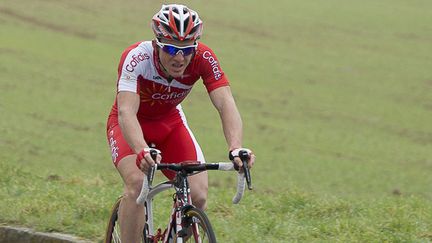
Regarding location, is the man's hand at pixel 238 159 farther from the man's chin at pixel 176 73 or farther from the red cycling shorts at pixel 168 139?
the red cycling shorts at pixel 168 139

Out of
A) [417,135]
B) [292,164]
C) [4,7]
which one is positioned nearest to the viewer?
[292,164]

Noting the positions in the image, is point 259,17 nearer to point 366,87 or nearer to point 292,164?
point 366,87

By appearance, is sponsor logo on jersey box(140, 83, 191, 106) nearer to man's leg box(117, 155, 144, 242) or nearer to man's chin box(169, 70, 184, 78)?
A: man's chin box(169, 70, 184, 78)

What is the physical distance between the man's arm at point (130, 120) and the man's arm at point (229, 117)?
0.60 m

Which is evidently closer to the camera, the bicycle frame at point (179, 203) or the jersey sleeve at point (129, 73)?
the bicycle frame at point (179, 203)

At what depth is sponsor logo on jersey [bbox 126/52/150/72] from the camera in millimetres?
6875

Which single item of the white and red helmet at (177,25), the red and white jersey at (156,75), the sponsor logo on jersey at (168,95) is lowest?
the sponsor logo on jersey at (168,95)

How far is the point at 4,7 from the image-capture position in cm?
4356

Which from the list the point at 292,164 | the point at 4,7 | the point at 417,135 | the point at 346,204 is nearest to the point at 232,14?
the point at 4,7

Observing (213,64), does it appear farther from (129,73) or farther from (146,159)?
(146,159)

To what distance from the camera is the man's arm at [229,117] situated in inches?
260

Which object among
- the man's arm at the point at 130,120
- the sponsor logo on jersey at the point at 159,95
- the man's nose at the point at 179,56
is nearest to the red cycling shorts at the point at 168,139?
the sponsor logo on jersey at the point at 159,95

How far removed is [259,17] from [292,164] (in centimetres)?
2627

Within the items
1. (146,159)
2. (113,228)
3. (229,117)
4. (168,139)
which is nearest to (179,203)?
(146,159)
